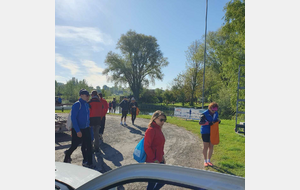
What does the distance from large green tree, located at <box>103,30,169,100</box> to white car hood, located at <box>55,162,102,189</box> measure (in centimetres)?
3369

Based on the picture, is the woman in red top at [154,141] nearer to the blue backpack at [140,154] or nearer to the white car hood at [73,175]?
the blue backpack at [140,154]

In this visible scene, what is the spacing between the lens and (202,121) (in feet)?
12.3

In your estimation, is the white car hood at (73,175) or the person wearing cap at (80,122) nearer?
the white car hood at (73,175)

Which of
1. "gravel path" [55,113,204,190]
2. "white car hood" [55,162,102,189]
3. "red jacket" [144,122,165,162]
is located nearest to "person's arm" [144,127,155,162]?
"red jacket" [144,122,165,162]

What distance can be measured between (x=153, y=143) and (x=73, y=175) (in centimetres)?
111

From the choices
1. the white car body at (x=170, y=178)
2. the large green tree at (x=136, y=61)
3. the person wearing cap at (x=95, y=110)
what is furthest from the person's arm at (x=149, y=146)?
the large green tree at (x=136, y=61)

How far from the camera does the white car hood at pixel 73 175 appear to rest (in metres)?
1.86

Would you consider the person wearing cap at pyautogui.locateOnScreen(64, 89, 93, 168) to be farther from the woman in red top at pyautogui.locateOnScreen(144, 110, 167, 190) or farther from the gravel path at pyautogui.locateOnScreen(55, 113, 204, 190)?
the woman in red top at pyautogui.locateOnScreen(144, 110, 167, 190)

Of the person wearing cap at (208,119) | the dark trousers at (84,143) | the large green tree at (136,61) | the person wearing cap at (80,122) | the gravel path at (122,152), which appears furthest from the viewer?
the large green tree at (136,61)

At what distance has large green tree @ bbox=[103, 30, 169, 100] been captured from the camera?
3491 centimetres

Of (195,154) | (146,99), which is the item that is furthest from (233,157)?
(146,99)

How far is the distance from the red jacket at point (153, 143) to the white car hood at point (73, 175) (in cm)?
74

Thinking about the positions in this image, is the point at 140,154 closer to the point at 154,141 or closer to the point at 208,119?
the point at 154,141

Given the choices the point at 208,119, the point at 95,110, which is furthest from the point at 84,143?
the point at 208,119
